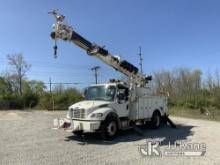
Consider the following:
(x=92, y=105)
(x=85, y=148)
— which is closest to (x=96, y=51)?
(x=92, y=105)

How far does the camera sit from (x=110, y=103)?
1329 cm

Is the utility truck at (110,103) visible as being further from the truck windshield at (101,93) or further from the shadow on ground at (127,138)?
the shadow on ground at (127,138)

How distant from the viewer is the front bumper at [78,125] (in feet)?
40.2

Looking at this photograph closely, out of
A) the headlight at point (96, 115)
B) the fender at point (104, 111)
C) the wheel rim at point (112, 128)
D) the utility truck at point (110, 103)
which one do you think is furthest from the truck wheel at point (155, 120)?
the headlight at point (96, 115)

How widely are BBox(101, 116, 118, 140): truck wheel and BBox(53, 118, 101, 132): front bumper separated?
0.34 m

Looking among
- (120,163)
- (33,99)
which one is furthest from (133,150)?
(33,99)

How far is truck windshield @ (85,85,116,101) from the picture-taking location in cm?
1378

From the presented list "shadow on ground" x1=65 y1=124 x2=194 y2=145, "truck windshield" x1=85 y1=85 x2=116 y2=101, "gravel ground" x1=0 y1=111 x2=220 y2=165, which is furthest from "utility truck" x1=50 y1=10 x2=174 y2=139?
"gravel ground" x1=0 y1=111 x2=220 y2=165

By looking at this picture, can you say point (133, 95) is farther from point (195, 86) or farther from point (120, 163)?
point (195, 86)

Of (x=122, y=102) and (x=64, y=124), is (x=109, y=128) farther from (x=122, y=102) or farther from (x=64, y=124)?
(x=64, y=124)

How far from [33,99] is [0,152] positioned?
29.6 m

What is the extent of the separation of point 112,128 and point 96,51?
12.9 feet

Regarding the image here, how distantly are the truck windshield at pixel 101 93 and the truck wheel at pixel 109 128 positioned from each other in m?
1.07

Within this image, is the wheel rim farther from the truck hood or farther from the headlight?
the truck hood
